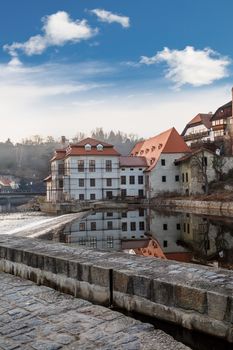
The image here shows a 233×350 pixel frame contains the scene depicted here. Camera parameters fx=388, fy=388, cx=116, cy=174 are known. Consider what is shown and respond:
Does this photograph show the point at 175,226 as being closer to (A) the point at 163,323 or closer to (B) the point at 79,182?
(A) the point at 163,323

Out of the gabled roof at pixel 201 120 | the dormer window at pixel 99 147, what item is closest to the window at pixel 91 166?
the dormer window at pixel 99 147

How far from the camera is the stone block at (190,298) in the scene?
5133 mm

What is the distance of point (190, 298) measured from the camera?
5301 mm

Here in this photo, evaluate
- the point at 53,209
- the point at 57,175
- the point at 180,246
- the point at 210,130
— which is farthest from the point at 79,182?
the point at 180,246

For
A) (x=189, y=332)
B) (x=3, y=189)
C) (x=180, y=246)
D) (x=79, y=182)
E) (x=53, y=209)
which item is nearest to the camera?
(x=189, y=332)

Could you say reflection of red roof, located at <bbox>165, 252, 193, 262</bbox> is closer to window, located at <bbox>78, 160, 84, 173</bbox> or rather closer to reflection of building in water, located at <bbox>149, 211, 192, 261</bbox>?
reflection of building in water, located at <bbox>149, 211, 192, 261</bbox>

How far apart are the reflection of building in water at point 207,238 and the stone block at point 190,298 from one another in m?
11.2

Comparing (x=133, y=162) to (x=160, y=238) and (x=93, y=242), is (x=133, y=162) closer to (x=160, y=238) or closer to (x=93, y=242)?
(x=160, y=238)

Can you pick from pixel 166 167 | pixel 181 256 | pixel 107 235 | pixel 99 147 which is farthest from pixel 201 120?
pixel 181 256

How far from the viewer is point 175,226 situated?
97.1 ft

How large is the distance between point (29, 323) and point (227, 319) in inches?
109

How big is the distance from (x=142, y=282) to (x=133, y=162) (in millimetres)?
59252

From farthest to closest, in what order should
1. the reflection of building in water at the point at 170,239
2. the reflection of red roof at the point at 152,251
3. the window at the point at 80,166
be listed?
the window at the point at 80,166, the reflection of red roof at the point at 152,251, the reflection of building in water at the point at 170,239

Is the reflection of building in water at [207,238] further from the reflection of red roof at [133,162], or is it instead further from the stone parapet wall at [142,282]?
the reflection of red roof at [133,162]
